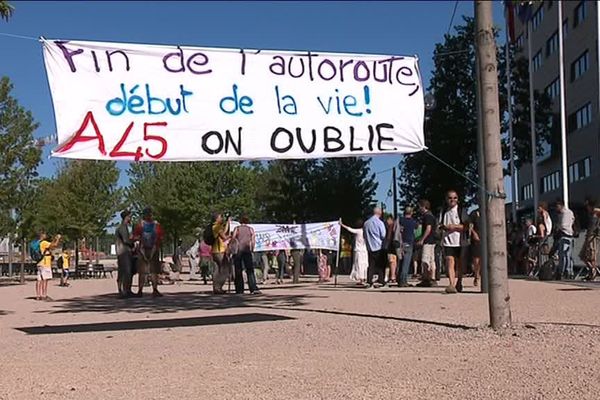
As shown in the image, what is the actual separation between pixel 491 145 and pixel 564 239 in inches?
350

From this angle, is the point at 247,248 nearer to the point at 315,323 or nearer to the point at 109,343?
the point at 315,323

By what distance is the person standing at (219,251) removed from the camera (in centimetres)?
1566

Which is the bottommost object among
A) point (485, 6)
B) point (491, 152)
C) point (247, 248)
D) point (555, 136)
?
point (247, 248)

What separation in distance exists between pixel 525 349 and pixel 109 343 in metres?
4.37

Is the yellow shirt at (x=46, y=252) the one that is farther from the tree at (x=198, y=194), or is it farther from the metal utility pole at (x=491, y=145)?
the tree at (x=198, y=194)

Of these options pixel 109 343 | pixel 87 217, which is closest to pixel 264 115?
pixel 109 343

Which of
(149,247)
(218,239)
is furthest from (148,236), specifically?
(218,239)

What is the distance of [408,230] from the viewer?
16.9 m

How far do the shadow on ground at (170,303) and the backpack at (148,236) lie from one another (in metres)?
1.05

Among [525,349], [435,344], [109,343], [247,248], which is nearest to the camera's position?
[525,349]

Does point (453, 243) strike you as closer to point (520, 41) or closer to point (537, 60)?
point (520, 41)

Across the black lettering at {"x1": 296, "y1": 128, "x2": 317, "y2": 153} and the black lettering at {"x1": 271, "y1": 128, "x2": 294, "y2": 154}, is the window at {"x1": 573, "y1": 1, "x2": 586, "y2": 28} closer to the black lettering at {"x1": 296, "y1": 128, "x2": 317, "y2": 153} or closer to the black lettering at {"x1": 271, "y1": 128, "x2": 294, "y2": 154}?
the black lettering at {"x1": 296, "y1": 128, "x2": 317, "y2": 153}

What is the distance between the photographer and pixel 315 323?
9.74m

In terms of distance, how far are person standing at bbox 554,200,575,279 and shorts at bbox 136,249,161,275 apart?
841 cm
